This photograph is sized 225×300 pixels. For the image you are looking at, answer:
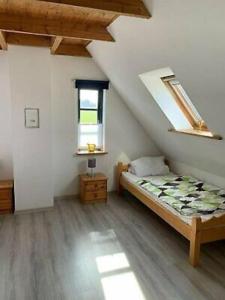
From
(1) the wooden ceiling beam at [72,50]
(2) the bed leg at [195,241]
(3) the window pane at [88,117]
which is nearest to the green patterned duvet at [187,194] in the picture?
(2) the bed leg at [195,241]

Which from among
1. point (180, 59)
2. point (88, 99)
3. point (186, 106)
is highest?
point (180, 59)

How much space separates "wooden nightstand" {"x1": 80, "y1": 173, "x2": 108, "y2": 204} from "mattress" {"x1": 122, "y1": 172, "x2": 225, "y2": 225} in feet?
1.46

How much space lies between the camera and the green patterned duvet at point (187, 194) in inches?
119

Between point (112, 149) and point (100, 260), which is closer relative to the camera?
point (100, 260)

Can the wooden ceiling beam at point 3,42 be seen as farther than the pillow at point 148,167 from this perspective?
No

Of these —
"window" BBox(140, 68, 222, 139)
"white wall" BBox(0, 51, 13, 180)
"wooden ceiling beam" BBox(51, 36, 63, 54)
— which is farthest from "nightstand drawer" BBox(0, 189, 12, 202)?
"window" BBox(140, 68, 222, 139)

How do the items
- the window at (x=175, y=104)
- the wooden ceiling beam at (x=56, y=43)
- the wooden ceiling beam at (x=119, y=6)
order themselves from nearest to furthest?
the wooden ceiling beam at (x=119, y=6)
the wooden ceiling beam at (x=56, y=43)
the window at (x=175, y=104)

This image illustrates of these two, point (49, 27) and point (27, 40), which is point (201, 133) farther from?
point (27, 40)

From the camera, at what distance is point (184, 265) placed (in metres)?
2.71

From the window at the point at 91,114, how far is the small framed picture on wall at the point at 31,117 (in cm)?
85

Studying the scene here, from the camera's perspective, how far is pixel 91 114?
4566 millimetres

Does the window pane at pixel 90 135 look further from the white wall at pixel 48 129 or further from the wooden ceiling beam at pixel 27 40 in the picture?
the wooden ceiling beam at pixel 27 40

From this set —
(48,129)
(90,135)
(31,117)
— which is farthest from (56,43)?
(90,135)

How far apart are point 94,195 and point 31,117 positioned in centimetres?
161
